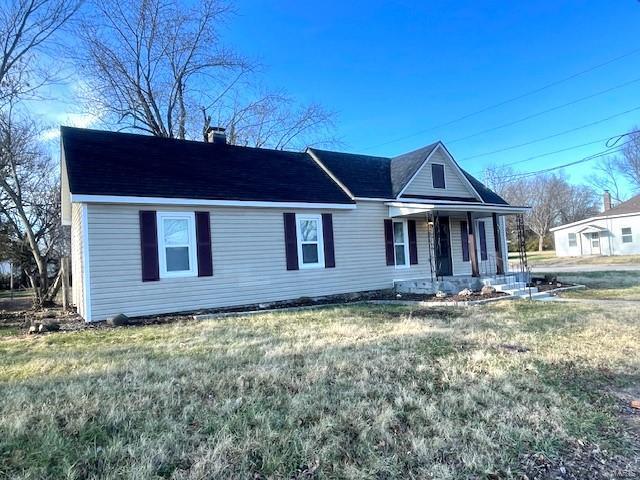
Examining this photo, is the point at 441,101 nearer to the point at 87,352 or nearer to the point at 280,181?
the point at 280,181

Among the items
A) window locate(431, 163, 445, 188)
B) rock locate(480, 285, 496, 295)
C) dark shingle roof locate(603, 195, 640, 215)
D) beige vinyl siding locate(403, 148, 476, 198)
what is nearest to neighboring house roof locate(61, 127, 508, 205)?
beige vinyl siding locate(403, 148, 476, 198)

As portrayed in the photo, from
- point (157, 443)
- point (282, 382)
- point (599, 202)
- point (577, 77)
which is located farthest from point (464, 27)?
point (599, 202)

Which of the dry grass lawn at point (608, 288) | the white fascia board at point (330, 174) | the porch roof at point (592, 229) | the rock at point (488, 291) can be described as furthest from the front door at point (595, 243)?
the white fascia board at point (330, 174)

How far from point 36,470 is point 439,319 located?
6.84 meters

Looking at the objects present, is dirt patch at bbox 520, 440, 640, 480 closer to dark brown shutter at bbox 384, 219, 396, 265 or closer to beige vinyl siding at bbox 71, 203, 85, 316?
beige vinyl siding at bbox 71, 203, 85, 316

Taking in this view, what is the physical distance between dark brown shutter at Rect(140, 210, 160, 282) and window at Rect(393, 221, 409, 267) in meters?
7.65

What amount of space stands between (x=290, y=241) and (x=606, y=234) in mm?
30736

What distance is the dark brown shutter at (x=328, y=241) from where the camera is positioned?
12438 millimetres

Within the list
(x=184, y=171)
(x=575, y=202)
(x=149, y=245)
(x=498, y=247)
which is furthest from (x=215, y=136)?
(x=575, y=202)

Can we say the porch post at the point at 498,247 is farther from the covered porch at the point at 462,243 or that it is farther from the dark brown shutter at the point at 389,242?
the dark brown shutter at the point at 389,242

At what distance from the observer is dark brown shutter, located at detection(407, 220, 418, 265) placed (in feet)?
46.8

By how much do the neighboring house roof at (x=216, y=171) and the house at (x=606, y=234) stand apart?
21.9 m

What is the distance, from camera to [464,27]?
18922mm

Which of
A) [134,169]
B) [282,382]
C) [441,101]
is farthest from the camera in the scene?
[441,101]
